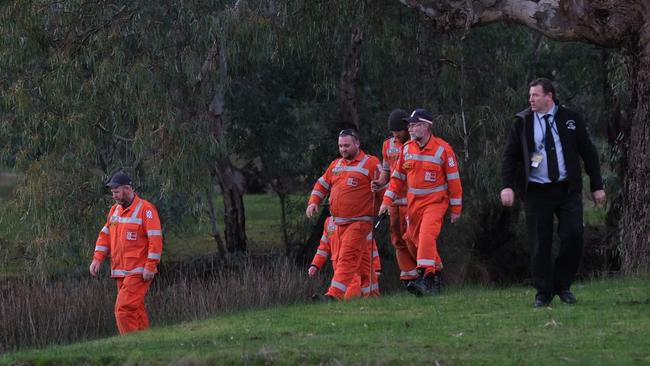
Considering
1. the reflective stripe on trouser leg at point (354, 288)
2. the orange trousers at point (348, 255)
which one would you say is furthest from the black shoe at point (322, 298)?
the reflective stripe on trouser leg at point (354, 288)

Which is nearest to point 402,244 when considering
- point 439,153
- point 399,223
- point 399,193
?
point 399,223

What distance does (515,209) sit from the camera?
79.3 feet

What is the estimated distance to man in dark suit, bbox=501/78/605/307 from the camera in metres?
11.3

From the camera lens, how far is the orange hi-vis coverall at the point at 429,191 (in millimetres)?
14039

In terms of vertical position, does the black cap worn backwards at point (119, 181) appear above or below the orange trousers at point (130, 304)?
above

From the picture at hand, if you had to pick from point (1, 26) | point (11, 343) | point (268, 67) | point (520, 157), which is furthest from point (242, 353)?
point (268, 67)

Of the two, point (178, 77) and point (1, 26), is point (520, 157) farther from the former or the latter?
point (1, 26)

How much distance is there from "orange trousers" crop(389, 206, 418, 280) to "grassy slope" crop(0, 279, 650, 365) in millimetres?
1821

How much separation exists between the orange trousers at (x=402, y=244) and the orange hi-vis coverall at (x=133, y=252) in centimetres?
278

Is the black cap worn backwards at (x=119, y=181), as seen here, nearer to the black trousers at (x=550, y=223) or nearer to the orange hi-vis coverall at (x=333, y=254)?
the orange hi-vis coverall at (x=333, y=254)

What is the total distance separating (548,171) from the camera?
1128 cm

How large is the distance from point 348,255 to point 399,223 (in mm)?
792

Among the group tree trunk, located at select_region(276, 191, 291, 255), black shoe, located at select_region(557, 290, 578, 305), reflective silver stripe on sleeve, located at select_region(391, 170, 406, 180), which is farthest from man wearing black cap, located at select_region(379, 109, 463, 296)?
tree trunk, located at select_region(276, 191, 291, 255)

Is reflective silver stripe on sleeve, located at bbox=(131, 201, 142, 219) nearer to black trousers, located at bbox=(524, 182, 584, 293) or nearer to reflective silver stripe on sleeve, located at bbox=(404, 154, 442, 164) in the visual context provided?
reflective silver stripe on sleeve, located at bbox=(404, 154, 442, 164)
